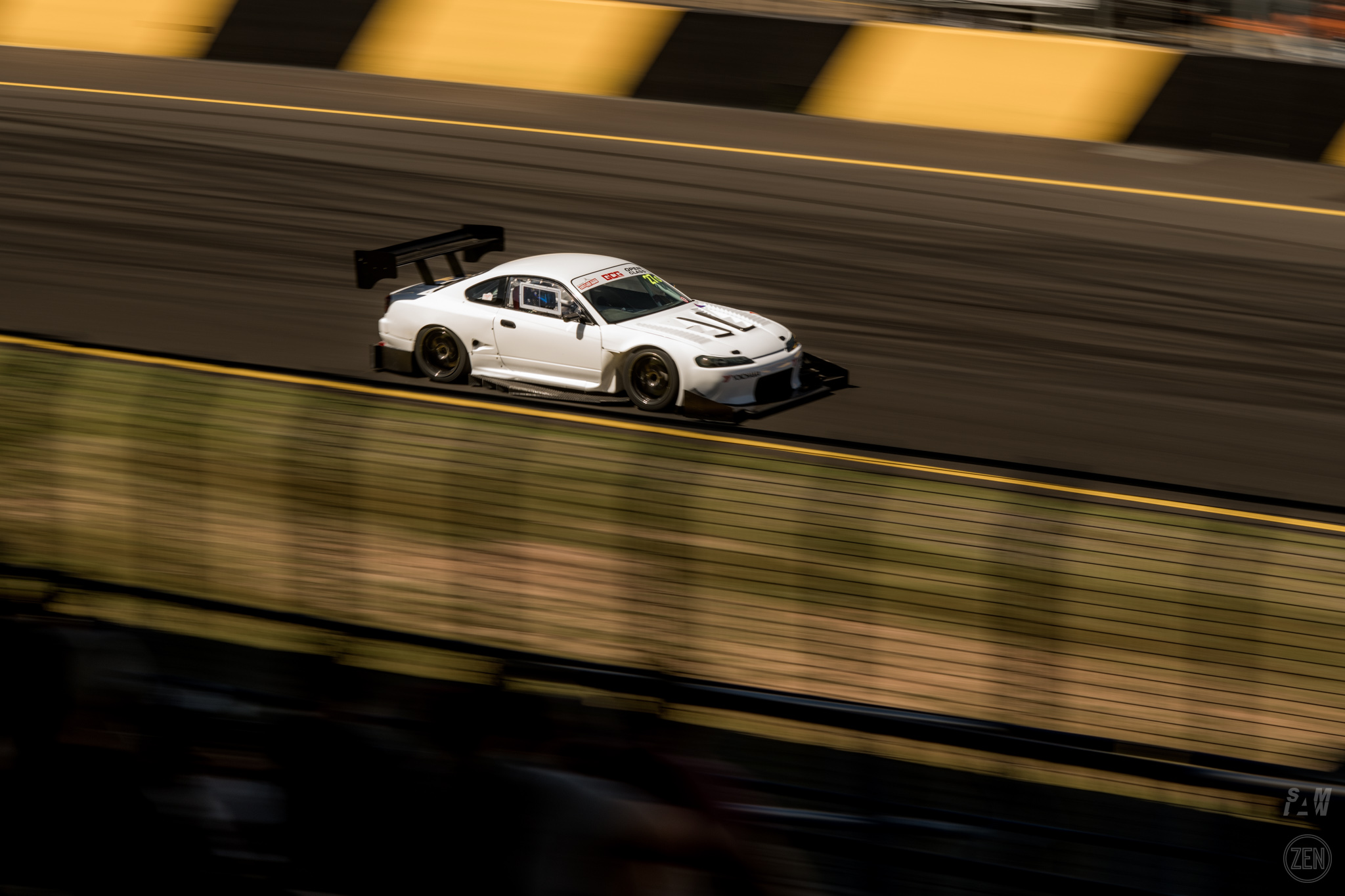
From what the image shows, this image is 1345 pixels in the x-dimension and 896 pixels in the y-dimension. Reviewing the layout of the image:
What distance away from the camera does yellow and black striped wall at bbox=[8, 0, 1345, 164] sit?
533 inches

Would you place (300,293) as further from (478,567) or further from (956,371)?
(478,567)

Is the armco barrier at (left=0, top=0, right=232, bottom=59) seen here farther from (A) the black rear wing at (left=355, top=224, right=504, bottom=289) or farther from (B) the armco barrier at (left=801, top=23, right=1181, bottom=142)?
(A) the black rear wing at (left=355, top=224, right=504, bottom=289)

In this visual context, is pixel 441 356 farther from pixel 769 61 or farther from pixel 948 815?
pixel 948 815

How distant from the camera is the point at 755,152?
14383 mm

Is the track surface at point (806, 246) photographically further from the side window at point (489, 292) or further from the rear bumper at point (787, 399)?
the side window at point (489, 292)

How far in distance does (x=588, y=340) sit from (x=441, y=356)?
1341 mm

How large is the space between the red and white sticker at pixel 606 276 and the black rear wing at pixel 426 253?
4.03ft

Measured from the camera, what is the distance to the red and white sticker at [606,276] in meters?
10.1

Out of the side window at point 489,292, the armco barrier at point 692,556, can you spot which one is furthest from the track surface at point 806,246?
the armco barrier at point 692,556

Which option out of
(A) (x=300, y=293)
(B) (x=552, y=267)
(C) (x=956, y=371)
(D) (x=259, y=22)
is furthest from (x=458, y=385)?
(D) (x=259, y=22)

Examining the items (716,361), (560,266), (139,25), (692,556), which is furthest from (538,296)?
(139,25)

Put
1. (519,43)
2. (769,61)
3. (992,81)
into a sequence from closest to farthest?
(992,81)
(769,61)
(519,43)

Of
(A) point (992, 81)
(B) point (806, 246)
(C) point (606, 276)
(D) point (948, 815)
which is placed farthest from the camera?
Result: (A) point (992, 81)

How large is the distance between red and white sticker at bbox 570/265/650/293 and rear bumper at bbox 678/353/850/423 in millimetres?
1263
